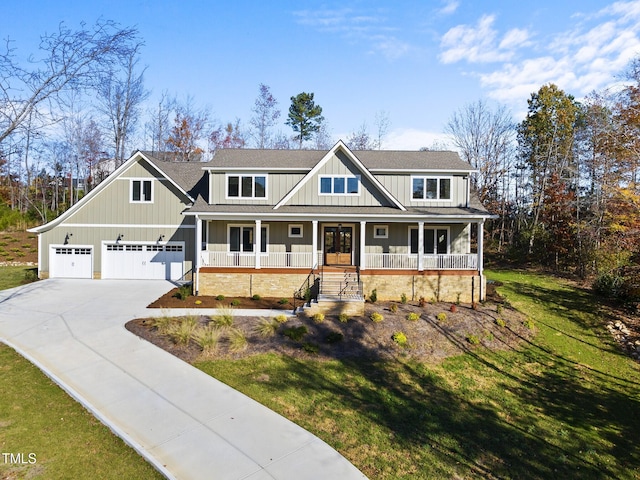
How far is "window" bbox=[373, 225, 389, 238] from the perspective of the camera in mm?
18469

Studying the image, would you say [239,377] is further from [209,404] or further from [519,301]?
[519,301]

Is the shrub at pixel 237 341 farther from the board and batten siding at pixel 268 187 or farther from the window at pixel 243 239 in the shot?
the board and batten siding at pixel 268 187

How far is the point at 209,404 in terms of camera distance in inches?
311

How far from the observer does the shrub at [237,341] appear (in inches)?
422

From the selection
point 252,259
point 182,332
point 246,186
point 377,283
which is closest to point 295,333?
point 182,332

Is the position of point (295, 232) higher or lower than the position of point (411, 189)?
lower

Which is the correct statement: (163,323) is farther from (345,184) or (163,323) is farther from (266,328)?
(345,184)

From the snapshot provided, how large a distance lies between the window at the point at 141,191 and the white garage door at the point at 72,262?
366 cm

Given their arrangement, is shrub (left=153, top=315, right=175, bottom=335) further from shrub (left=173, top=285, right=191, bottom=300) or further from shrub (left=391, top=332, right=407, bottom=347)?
shrub (left=391, top=332, right=407, bottom=347)

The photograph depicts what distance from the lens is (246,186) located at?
1841cm

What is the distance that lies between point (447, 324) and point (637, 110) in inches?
545

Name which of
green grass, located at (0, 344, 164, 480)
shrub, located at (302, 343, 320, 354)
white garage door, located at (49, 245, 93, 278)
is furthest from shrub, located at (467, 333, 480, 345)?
white garage door, located at (49, 245, 93, 278)

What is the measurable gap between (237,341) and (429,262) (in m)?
9.62

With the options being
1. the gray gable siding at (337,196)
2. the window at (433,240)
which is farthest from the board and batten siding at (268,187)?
the window at (433,240)
